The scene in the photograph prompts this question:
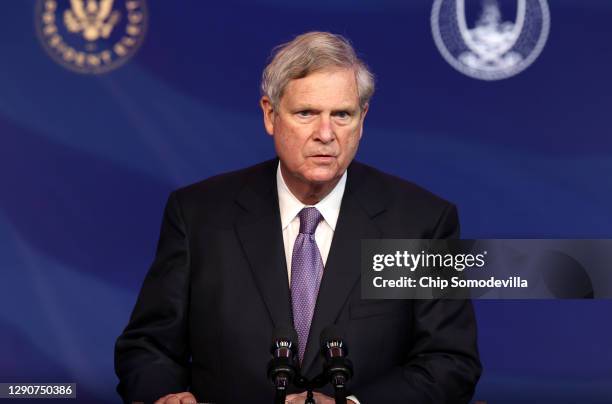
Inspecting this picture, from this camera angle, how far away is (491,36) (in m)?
3.70

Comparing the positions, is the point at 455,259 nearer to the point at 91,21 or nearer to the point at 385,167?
the point at 385,167

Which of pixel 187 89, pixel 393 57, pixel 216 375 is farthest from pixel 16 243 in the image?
pixel 393 57

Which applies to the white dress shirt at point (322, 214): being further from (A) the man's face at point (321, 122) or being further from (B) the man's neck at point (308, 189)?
(A) the man's face at point (321, 122)

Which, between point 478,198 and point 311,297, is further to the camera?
point 478,198

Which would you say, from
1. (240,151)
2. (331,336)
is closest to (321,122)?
(331,336)

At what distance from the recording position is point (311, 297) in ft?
9.78

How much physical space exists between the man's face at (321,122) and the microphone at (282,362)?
0.72 meters

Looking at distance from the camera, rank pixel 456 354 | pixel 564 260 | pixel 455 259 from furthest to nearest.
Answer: pixel 564 260
pixel 455 259
pixel 456 354

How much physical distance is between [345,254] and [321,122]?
37 cm

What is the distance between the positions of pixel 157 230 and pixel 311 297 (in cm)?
96

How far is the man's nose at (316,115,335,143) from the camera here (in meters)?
2.87

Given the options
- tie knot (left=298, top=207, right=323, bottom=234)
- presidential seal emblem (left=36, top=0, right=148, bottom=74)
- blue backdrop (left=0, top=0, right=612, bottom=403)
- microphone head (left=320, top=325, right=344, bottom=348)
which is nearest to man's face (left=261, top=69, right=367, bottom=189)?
tie knot (left=298, top=207, right=323, bottom=234)

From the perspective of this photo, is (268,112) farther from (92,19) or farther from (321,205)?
(92,19)

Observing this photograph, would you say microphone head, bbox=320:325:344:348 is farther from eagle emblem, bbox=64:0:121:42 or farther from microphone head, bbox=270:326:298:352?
eagle emblem, bbox=64:0:121:42
